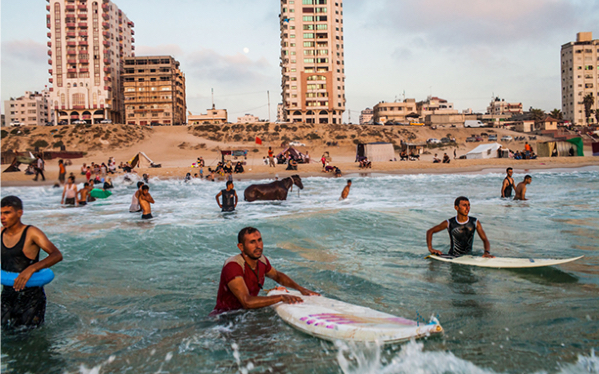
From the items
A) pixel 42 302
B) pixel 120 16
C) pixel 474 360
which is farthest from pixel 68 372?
pixel 120 16

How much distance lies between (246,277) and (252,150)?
49.5 meters

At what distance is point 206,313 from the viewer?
5078 mm

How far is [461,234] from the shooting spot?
6730 mm

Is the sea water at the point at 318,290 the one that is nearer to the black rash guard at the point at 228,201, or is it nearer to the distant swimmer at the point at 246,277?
the distant swimmer at the point at 246,277

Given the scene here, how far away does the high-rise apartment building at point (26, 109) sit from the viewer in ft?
395

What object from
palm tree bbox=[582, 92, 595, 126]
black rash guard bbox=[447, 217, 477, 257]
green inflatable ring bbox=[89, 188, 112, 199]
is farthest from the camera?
palm tree bbox=[582, 92, 595, 126]

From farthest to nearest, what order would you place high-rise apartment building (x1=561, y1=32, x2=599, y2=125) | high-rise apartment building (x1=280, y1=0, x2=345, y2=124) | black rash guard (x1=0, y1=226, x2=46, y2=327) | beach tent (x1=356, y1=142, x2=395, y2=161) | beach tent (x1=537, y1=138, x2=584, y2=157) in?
high-rise apartment building (x1=561, y1=32, x2=599, y2=125) < high-rise apartment building (x1=280, y1=0, x2=345, y2=124) < beach tent (x1=537, y1=138, x2=584, y2=157) < beach tent (x1=356, y1=142, x2=395, y2=161) < black rash guard (x1=0, y1=226, x2=46, y2=327)

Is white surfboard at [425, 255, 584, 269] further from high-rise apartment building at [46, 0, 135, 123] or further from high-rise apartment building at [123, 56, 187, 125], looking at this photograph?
high-rise apartment building at [46, 0, 135, 123]

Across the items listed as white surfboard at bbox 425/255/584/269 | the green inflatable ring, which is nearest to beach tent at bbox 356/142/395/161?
the green inflatable ring

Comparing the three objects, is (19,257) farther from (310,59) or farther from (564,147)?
(310,59)

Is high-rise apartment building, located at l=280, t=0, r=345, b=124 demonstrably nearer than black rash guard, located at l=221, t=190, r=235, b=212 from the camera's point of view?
No

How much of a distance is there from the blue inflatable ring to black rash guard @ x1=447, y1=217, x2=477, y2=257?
550cm

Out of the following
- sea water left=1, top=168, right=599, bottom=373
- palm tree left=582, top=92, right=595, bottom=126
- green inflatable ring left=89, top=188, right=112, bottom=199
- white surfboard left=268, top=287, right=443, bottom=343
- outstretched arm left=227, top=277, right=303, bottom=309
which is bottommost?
sea water left=1, top=168, right=599, bottom=373

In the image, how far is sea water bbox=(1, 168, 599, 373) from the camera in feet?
12.3
